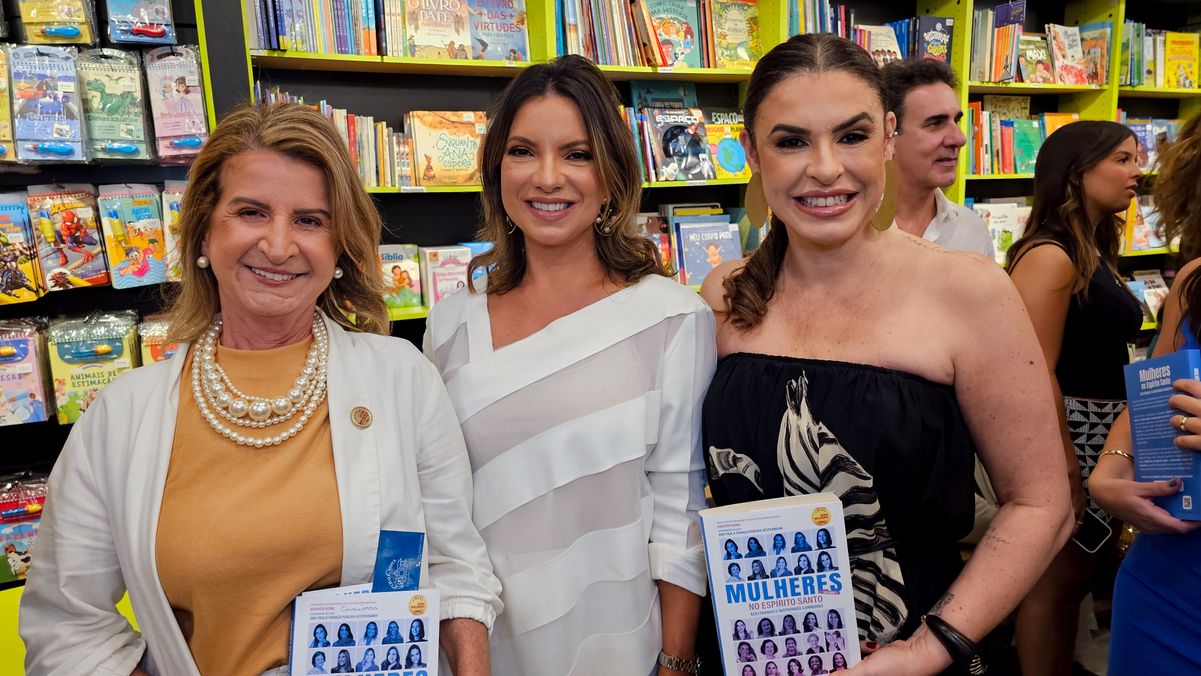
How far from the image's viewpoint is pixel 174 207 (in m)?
2.83

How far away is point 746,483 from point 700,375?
0.24 m

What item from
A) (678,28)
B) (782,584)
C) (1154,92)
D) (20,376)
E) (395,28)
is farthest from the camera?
(1154,92)

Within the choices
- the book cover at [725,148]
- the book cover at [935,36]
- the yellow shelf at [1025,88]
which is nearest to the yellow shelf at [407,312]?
the book cover at [725,148]

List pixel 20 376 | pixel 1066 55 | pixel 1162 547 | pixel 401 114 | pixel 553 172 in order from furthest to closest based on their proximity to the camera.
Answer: pixel 1066 55, pixel 401 114, pixel 20 376, pixel 553 172, pixel 1162 547

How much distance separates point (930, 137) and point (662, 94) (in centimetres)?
142

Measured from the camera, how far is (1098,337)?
2684 millimetres

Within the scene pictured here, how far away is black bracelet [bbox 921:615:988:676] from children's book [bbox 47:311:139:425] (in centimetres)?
272

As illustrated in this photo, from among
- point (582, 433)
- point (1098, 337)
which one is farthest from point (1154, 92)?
point (582, 433)

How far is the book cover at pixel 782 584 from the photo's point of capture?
4.12 feet

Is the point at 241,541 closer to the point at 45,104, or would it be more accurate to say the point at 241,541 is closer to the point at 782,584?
the point at 782,584

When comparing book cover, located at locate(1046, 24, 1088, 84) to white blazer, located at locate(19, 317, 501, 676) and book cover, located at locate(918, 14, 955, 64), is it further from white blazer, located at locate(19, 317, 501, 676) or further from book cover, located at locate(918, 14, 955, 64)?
white blazer, located at locate(19, 317, 501, 676)

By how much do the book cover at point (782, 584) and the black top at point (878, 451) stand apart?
13cm

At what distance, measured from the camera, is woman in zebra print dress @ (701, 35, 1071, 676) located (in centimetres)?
132

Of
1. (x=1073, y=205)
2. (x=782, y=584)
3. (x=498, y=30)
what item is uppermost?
(x=498, y=30)
